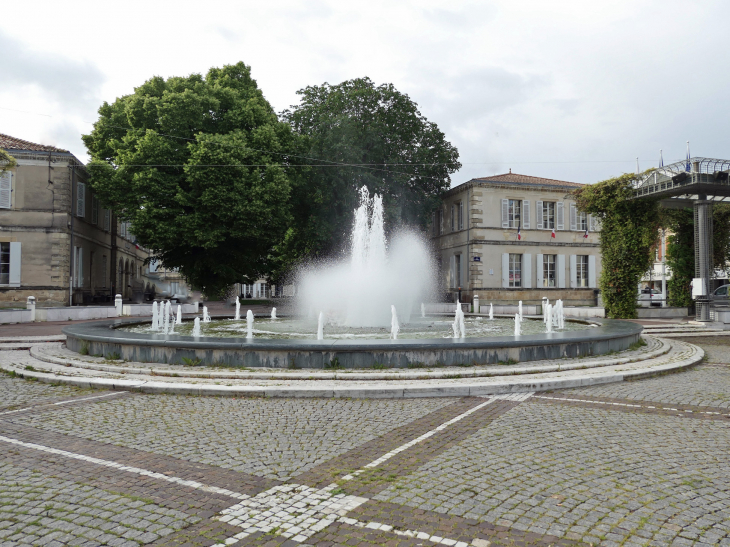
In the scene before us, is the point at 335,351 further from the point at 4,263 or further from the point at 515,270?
the point at 515,270

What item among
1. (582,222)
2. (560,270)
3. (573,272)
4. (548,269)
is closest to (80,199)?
(548,269)

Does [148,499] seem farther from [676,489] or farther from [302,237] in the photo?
[302,237]

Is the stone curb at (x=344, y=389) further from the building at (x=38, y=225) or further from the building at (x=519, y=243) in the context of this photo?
the building at (x=519, y=243)

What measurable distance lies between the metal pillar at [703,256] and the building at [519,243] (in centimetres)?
1362

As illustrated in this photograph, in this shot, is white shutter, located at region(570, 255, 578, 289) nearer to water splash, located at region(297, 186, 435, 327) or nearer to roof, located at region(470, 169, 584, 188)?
roof, located at region(470, 169, 584, 188)

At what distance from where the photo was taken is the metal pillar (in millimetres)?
20344

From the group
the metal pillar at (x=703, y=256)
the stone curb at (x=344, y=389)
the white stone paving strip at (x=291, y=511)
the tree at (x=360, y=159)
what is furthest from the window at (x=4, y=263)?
the metal pillar at (x=703, y=256)

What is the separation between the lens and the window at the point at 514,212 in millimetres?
36719

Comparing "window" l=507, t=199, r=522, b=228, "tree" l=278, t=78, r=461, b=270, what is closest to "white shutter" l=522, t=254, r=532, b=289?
"window" l=507, t=199, r=522, b=228

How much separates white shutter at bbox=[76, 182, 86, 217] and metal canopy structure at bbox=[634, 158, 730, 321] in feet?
98.4

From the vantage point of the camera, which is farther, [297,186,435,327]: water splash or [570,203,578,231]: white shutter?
[570,203,578,231]: white shutter

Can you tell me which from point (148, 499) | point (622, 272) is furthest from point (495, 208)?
point (148, 499)

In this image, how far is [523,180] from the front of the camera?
38.5 m

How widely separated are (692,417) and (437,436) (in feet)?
11.2
